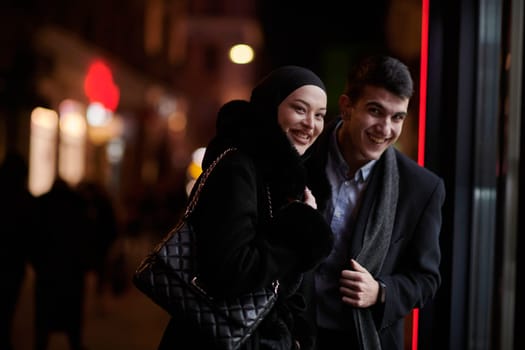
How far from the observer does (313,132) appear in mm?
2207

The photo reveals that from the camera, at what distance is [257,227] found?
2166 mm

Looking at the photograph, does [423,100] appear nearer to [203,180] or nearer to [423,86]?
[423,86]

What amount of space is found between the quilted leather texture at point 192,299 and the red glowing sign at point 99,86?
14.0 meters

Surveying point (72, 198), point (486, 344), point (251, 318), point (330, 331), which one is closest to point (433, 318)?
point (486, 344)

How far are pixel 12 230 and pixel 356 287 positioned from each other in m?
3.35

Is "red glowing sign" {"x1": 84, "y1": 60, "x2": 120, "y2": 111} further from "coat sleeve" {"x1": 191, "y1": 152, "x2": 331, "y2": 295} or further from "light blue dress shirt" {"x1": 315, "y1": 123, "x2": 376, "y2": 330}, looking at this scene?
"coat sleeve" {"x1": 191, "y1": 152, "x2": 331, "y2": 295}

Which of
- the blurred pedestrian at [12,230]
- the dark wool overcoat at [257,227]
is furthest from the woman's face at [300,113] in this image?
the blurred pedestrian at [12,230]

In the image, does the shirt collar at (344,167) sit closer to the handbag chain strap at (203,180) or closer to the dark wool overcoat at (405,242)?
the dark wool overcoat at (405,242)

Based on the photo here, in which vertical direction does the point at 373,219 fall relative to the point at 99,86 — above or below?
below

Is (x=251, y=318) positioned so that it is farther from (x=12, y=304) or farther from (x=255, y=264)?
(x=12, y=304)

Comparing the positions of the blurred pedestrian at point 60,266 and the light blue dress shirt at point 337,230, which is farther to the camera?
the blurred pedestrian at point 60,266

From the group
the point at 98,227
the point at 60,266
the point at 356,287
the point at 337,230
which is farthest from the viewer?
the point at 98,227

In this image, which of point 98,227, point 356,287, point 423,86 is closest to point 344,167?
point 356,287

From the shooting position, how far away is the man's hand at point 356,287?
7.53ft
